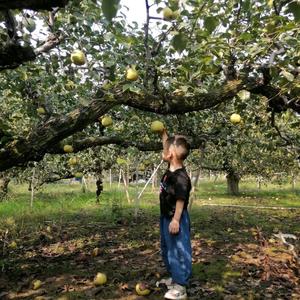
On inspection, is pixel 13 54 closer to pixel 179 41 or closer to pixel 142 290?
pixel 179 41

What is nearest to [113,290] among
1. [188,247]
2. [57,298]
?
[57,298]

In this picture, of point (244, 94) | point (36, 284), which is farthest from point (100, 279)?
point (244, 94)

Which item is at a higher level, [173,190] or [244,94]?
[244,94]

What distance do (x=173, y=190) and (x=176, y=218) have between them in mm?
289

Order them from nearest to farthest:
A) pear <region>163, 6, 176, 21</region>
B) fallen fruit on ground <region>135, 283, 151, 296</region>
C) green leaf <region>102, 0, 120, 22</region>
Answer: green leaf <region>102, 0, 120, 22</region>, pear <region>163, 6, 176, 21</region>, fallen fruit on ground <region>135, 283, 151, 296</region>

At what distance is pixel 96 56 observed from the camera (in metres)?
4.29

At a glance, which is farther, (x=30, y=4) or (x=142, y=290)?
(x=142, y=290)

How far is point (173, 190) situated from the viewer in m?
4.15

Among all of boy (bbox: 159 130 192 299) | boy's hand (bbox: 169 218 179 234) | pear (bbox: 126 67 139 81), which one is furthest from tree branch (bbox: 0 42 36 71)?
boy's hand (bbox: 169 218 179 234)

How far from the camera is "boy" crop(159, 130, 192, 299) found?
405 centimetres

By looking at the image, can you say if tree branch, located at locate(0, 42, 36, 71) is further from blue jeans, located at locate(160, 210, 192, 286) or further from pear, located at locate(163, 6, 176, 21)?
blue jeans, located at locate(160, 210, 192, 286)

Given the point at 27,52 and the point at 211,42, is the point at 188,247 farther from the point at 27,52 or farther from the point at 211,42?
the point at 27,52

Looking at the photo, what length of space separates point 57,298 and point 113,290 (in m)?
0.58

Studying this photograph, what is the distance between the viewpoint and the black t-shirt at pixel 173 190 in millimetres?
4074
